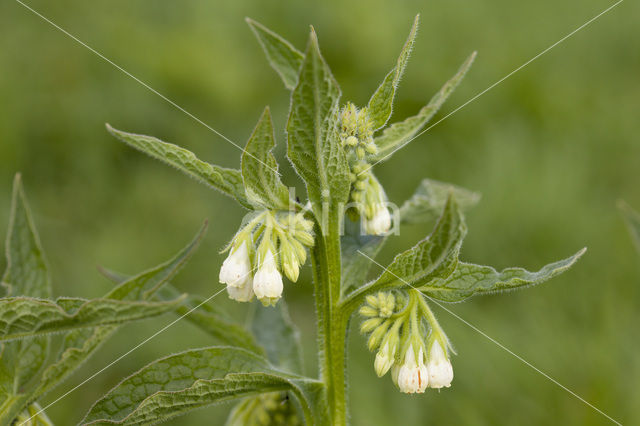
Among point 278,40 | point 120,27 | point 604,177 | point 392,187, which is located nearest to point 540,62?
point 604,177

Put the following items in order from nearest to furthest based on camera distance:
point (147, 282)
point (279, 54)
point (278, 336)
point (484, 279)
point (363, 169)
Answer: point (484, 279), point (147, 282), point (363, 169), point (279, 54), point (278, 336)

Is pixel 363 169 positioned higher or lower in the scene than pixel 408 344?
higher

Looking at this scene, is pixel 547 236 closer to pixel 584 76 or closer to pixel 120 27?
pixel 584 76

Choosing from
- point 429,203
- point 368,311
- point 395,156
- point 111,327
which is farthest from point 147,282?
point 395,156

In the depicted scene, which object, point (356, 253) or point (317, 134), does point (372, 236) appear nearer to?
point (356, 253)

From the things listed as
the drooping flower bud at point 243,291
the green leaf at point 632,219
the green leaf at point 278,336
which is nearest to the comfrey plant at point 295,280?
the drooping flower bud at point 243,291

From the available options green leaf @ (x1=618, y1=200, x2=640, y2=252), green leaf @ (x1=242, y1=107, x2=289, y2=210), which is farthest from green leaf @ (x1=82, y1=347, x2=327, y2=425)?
green leaf @ (x1=618, y1=200, x2=640, y2=252)

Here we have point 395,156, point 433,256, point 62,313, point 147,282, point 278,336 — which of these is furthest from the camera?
point 395,156

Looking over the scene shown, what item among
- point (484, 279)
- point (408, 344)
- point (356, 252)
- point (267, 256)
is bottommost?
point (408, 344)
